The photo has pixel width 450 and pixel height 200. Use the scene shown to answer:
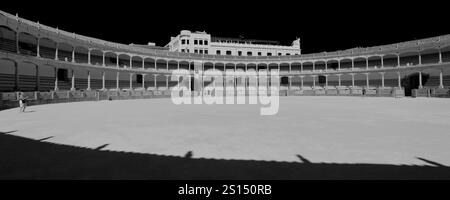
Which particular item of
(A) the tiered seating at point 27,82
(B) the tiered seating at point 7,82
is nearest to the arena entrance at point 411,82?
(A) the tiered seating at point 27,82

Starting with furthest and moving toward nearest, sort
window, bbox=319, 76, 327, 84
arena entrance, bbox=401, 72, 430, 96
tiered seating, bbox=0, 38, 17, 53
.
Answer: window, bbox=319, 76, 327, 84 → arena entrance, bbox=401, 72, 430, 96 → tiered seating, bbox=0, 38, 17, 53

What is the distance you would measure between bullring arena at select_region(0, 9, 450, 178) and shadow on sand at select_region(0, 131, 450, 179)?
0.32 m

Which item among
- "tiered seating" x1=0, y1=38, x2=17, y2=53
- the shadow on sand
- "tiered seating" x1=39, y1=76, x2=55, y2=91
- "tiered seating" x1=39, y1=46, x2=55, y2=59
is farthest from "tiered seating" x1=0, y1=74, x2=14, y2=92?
the shadow on sand

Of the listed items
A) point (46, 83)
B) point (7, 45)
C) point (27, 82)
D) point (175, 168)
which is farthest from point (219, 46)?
point (175, 168)

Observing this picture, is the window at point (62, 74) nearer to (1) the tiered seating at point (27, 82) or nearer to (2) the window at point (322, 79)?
(1) the tiered seating at point (27, 82)

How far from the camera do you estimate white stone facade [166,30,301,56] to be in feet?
216

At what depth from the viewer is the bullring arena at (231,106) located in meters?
6.55

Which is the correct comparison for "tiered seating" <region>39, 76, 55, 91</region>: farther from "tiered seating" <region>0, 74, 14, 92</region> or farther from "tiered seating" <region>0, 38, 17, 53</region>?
"tiered seating" <region>0, 38, 17, 53</region>

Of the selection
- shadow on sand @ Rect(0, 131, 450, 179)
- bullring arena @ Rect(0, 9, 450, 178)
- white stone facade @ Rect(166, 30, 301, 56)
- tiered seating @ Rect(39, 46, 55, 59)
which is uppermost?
white stone facade @ Rect(166, 30, 301, 56)

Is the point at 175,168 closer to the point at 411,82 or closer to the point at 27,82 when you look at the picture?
the point at 27,82

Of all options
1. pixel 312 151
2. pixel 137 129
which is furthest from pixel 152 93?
pixel 312 151

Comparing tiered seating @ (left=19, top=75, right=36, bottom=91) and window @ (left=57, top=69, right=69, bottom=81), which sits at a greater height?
window @ (left=57, top=69, right=69, bottom=81)
